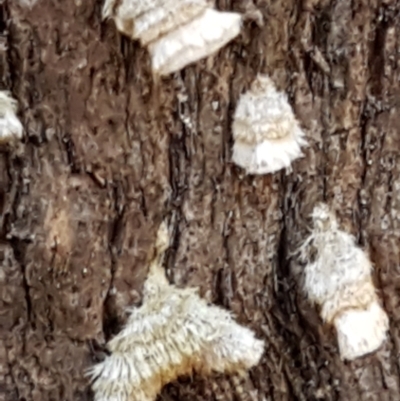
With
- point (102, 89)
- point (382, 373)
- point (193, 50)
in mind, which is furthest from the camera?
point (382, 373)

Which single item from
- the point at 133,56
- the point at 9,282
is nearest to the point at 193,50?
the point at 133,56

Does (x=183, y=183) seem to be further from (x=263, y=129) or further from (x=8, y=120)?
(x=8, y=120)

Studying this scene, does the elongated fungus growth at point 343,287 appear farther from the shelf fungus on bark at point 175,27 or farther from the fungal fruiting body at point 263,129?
the shelf fungus on bark at point 175,27

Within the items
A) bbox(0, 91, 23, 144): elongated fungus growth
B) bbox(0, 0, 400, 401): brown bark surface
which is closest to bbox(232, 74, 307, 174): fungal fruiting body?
bbox(0, 0, 400, 401): brown bark surface

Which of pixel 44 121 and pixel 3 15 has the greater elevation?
pixel 3 15

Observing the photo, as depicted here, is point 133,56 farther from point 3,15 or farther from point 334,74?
point 334,74

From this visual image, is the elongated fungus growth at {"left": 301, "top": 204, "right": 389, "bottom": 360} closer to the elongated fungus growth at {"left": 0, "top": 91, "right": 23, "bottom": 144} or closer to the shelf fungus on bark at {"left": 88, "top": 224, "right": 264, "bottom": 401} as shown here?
the shelf fungus on bark at {"left": 88, "top": 224, "right": 264, "bottom": 401}

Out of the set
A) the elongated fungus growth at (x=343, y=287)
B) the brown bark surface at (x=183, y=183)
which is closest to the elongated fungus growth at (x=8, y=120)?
the brown bark surface at (x=183, y=183)
